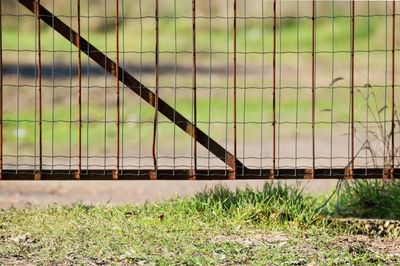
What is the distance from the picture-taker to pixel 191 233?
215 inches

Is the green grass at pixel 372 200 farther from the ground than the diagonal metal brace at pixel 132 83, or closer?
closer

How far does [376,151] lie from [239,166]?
5.46 feet

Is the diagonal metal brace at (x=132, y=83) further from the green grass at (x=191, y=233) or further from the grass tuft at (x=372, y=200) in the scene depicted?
the grass tuft at (x=372, y=200)

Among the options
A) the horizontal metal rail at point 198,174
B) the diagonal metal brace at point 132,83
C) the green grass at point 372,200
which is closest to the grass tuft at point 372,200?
the green grass at point 372,200

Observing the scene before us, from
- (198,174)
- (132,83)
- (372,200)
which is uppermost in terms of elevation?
(132,83)

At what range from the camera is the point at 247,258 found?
4.93 meters

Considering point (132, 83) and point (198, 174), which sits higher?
point (132, 83)

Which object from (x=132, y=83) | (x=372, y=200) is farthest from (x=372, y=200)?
(x=132, y=83)

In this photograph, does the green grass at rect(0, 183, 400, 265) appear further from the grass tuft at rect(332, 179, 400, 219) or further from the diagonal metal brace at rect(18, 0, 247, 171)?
the diagonal metal brace at rect(18, 0, 247, 171)

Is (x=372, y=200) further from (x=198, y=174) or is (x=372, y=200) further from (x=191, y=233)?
(x=191, y=233)

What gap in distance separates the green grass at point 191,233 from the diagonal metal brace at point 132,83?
0.40m

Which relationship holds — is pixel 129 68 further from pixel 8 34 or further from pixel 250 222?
pixel 250 222

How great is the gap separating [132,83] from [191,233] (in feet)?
4.50

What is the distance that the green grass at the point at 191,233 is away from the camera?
16.4ft
